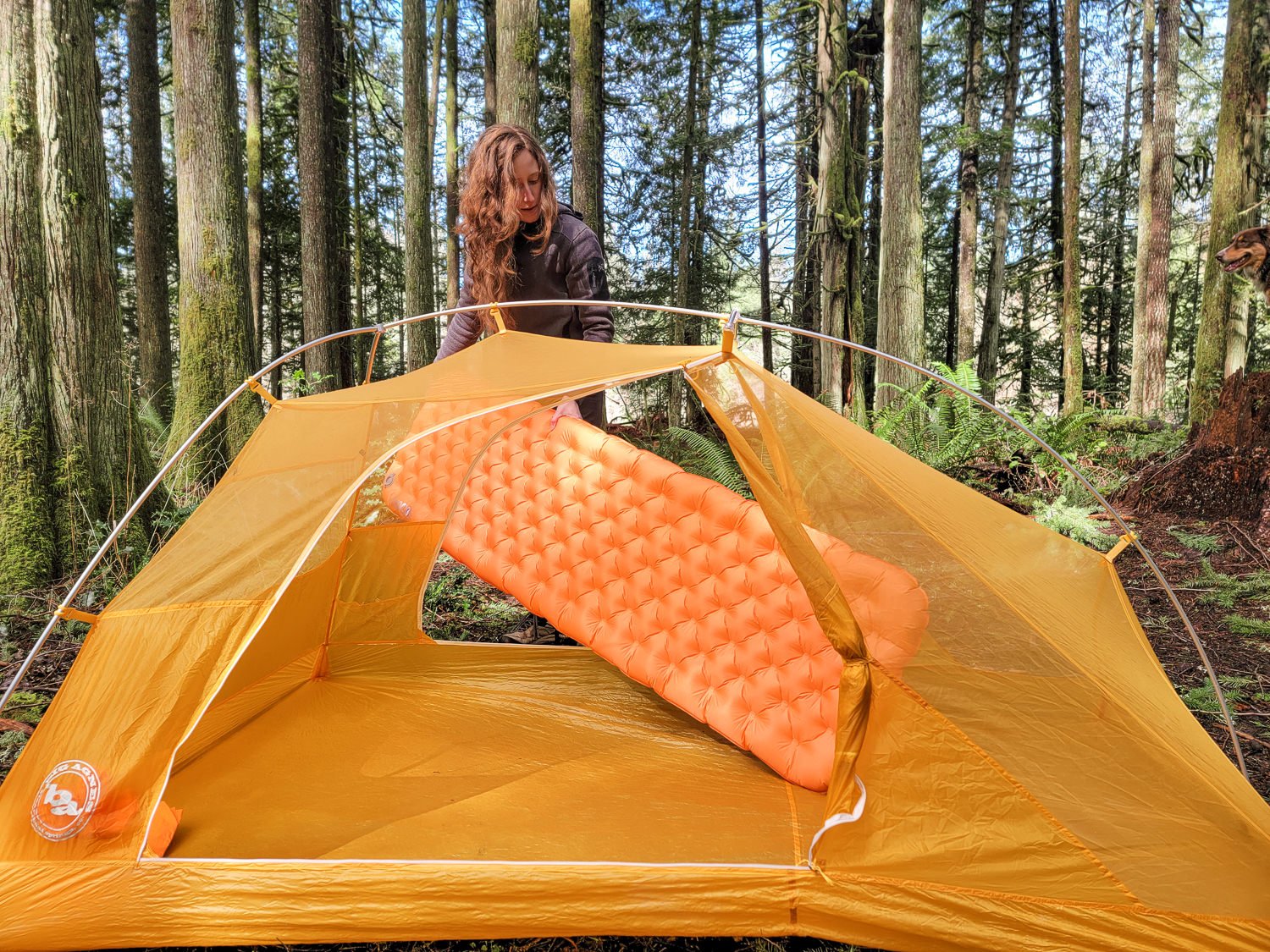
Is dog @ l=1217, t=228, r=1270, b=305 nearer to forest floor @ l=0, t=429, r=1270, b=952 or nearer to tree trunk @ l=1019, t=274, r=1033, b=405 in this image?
forest floor @ l=0, t=429, r=1270, b=952

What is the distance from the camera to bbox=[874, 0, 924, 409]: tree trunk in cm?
607

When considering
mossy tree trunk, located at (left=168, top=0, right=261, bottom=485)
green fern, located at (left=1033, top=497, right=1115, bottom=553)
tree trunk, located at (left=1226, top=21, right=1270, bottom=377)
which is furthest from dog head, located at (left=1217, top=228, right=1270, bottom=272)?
mossy tree trunk, located at (left=168, top=0, right=261, bottom=485)

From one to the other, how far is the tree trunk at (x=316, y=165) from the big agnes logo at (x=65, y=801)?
6.63 m

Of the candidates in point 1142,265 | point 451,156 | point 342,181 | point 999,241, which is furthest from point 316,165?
point 999,241

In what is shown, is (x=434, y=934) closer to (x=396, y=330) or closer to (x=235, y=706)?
(x=235, y=706)

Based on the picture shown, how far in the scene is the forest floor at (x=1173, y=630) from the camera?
6.13 ft

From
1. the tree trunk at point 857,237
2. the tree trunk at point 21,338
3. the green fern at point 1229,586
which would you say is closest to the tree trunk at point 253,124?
the tree trunk at point 21,338

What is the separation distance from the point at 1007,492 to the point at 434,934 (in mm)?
4849

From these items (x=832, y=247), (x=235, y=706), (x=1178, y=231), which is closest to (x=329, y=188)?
(x=832, y=247)

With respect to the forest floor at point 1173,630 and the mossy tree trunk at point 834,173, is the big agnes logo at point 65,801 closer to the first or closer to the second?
the forest floor at point 1173,630

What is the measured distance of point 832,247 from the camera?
295 inches

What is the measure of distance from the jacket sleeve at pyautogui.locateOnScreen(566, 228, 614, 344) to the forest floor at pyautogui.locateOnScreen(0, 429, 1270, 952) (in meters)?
1.74

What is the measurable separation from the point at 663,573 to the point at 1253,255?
5220mm

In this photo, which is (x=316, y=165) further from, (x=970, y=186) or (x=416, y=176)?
(x=970, y=186)
